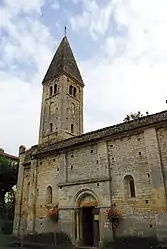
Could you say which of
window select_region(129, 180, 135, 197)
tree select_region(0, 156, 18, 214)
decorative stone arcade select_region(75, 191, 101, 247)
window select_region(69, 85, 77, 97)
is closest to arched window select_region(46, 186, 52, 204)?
decorative stone arcade select_region(75, 191, 101, 247)

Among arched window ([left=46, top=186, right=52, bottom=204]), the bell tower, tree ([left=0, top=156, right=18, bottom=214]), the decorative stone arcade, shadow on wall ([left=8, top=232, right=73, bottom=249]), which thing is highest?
the bell tower

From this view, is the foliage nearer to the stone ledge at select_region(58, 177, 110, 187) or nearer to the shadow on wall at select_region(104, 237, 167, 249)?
the stone ledge at select_region(58, 177, 110, 187)

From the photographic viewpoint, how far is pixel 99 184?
16797 millimetres

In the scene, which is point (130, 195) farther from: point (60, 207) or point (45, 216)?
point (45, 216)

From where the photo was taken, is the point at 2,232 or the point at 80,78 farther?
the point at 80,78

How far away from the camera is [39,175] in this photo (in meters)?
21.1

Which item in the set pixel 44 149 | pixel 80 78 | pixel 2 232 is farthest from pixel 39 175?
pixel 80 78

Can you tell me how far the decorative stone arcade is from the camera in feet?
54.3

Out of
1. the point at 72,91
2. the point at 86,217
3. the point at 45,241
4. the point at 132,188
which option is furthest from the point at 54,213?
the point at 72,91

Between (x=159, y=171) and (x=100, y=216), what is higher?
(x=159, y=171)

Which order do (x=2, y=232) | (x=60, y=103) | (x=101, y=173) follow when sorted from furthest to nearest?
1. (x=60, y=103)
2. (x=2, y=232)
3. (x=101, y=173)

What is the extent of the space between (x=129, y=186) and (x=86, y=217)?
4.75 m

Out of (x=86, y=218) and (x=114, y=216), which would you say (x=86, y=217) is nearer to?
(x=86, y=218)

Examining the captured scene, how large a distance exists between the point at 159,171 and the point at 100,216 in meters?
5.13
